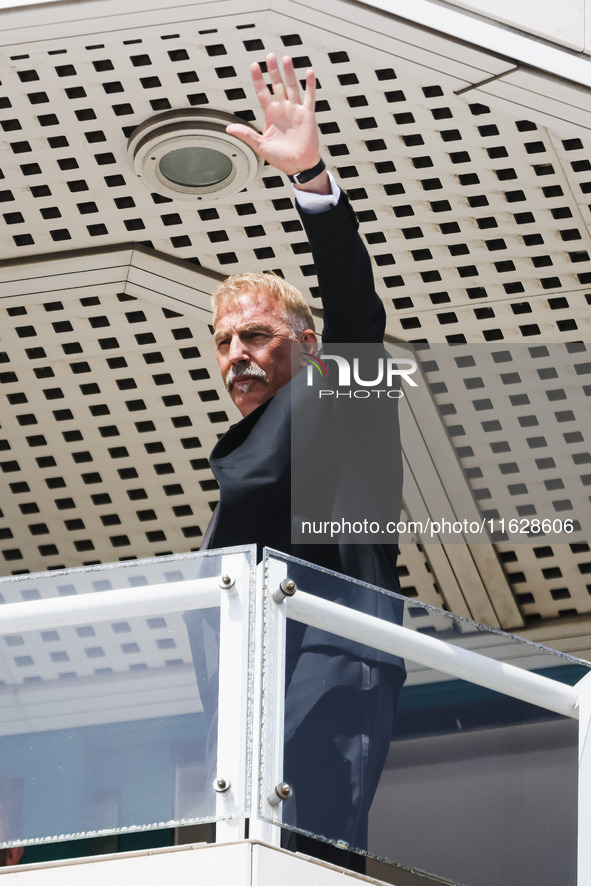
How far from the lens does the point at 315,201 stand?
10.2 feet

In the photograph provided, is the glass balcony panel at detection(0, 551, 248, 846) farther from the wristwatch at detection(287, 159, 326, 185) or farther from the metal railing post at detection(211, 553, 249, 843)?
the wristwatch at detection(287, 159, 326, 185)

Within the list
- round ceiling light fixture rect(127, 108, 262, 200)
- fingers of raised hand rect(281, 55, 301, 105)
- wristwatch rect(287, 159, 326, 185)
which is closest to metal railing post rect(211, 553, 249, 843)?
wristwatch rect(287, 159, 326, 185)

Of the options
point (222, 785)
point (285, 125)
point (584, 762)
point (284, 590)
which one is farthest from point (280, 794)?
point (285, 125)

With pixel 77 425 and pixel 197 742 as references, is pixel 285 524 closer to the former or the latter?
pixel 197 742

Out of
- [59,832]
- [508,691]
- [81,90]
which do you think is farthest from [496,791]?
[81,90]

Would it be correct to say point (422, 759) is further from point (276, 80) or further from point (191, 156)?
point (191, 156)

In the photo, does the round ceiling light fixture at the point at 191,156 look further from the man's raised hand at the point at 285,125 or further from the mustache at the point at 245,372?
the mustache at the point at 245,372

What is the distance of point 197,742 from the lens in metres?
2.72

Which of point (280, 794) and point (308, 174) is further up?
point (308, 174)

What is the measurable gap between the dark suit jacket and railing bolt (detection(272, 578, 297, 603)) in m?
0.33

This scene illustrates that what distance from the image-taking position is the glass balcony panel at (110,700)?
107 inches

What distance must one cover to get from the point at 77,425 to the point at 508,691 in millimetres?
1814

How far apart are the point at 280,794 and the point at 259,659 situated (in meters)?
0.21

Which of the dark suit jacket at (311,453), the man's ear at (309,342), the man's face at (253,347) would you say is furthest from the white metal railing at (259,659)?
the man's ear at (309,342)
